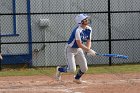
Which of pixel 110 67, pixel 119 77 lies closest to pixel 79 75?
pixel 119 77

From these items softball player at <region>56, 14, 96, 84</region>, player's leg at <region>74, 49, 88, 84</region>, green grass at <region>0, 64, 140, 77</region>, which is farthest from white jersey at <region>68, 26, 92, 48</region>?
green grass at <region>0, 64, 140, 77</region>

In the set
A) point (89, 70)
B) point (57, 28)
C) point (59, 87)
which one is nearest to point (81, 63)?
point (59, 87)

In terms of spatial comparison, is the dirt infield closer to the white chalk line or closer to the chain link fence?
the white chalk line

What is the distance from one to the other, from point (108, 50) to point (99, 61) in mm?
533

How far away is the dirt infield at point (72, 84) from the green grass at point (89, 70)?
2.65 feet

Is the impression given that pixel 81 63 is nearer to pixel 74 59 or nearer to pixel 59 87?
pixel 74 59

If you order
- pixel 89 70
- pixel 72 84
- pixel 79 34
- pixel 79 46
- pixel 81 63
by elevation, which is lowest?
pixel 89 70

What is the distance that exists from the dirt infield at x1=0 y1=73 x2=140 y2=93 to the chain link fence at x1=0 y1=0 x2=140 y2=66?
2951 mm

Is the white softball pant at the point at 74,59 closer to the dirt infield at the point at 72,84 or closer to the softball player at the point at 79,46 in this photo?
the softball player at the point at 79,46

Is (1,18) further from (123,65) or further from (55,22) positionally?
(123,65)

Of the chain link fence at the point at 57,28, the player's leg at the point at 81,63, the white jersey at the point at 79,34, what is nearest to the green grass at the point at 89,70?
the chain link fence at the point at 57,28

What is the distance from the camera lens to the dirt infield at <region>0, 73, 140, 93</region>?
34.8 feet

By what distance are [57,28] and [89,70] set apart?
2.38m

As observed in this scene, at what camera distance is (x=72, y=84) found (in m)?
11.6
